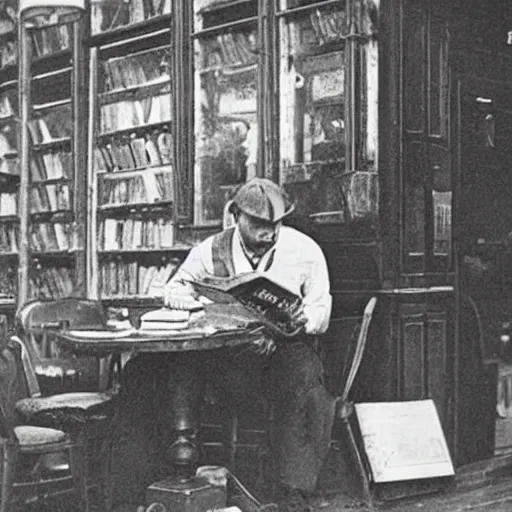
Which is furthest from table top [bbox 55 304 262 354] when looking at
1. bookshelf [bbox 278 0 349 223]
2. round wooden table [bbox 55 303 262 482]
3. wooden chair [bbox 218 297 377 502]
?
bookshelf [bbox 278 0 349 223]

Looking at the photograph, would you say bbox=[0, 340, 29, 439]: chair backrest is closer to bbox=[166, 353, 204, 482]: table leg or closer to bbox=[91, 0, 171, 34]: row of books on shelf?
bbox=[166, 353, 204, 482]: table leg

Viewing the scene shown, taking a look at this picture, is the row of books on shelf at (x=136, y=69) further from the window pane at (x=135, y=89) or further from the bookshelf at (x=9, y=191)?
the bookshelf at (x=9, y=191)

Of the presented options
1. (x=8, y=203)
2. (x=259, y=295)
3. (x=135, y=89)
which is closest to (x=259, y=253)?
(x=259, y=295)

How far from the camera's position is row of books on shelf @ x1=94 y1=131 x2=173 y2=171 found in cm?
482

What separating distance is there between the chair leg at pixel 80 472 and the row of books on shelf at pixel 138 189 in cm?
119

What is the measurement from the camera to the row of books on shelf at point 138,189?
4.86 metres

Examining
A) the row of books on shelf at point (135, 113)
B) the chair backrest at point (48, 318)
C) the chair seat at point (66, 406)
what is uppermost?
the row of books on shelf at point (135, 113)

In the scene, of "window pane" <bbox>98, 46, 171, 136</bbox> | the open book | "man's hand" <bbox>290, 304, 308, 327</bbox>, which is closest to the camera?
the open book

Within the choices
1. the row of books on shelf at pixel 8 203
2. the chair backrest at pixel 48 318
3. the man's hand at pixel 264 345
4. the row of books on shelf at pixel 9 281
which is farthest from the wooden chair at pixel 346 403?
the row of books on shelf at pixel 8 203

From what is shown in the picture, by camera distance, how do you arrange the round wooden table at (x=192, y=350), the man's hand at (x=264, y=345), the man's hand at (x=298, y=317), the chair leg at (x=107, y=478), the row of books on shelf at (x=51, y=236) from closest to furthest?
the round wooden table at (x=192, y=350)
the man's hand at (x=264, y=345)
the man's hand at (x=298, y=317)
the chair leg at (x=107, y=478)
the row of books on shelf at (x=51, y=236)

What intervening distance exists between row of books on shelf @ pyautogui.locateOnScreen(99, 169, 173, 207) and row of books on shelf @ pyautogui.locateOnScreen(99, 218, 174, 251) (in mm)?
108

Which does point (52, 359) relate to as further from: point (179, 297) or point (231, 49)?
point (231, 49)

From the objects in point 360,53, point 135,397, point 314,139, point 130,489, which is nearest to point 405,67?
point 360,53

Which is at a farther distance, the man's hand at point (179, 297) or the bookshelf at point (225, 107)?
the bookshelf at point (225, 107)
